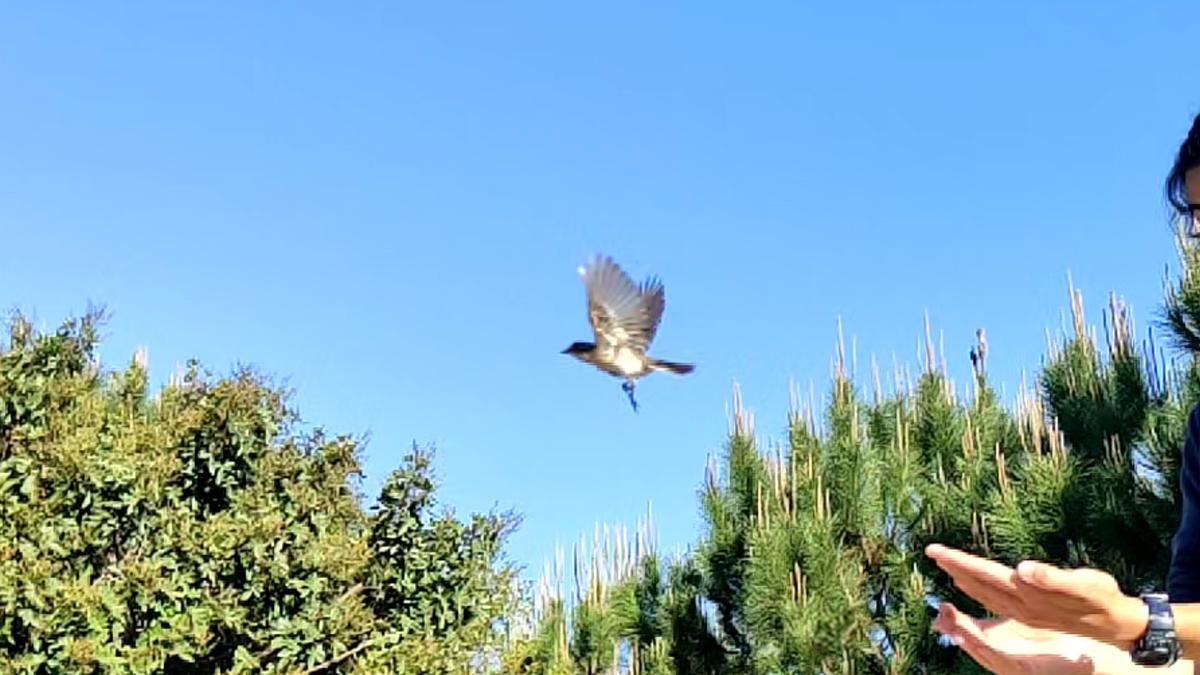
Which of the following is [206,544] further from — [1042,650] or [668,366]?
[1042,650]

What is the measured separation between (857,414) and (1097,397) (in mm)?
1561

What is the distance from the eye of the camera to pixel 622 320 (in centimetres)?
449

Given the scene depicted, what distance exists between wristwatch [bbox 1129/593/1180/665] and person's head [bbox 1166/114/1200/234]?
337 mm

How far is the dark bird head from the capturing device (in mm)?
4574

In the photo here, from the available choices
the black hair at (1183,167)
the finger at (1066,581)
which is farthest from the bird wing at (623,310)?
the finger at (1066,581)

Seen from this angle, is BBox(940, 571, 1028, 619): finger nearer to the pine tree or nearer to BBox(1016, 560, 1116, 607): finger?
BBox(1016, 560, 1116, 607): finger

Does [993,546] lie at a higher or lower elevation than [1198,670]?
higher

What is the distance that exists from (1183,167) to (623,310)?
354 cm

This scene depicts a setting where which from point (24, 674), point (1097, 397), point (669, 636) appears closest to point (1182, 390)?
point (1097, 397)

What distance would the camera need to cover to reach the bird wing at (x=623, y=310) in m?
4.44

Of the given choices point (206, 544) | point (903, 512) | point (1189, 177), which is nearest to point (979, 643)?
point (1189, 177)

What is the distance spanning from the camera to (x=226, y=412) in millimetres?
5145

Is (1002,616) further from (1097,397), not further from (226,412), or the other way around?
(1097,397)

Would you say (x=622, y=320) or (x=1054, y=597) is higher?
(x=622, y=320)
